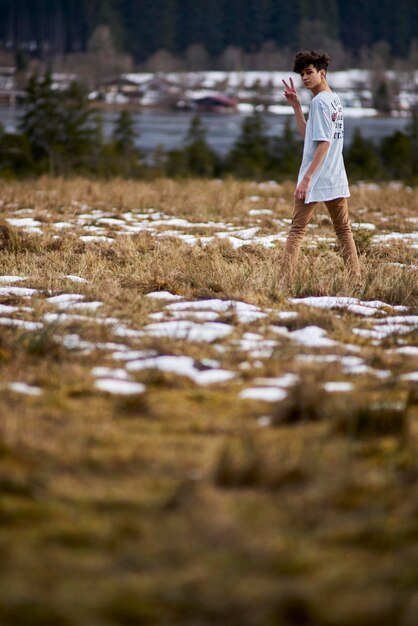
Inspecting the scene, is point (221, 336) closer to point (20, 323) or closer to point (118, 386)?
point (118, 386)

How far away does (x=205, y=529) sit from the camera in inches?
106

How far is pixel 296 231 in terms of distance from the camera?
284 inches

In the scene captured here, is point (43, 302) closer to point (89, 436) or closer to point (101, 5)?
point (89, 436)

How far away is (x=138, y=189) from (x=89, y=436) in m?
12.3

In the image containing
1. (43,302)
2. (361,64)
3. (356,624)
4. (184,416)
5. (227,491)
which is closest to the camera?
(356,624)

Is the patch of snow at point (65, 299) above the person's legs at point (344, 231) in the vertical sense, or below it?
below

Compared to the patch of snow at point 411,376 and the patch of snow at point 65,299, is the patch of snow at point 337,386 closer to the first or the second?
the patch of snow at point 411,376

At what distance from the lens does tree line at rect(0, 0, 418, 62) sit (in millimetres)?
183250

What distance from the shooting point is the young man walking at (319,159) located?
22.1 ft

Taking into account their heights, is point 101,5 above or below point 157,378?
above

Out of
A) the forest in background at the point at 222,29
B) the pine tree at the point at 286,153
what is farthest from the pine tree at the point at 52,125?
the forest in background at the point at 222,29

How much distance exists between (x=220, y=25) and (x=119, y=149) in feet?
487

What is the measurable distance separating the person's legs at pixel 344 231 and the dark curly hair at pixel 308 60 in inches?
45.1

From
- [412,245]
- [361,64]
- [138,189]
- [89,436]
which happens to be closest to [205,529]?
[89,436]
